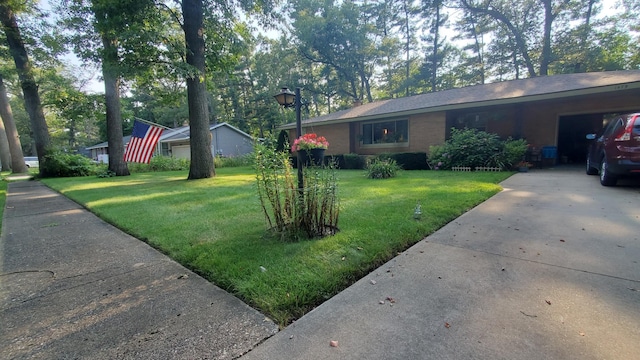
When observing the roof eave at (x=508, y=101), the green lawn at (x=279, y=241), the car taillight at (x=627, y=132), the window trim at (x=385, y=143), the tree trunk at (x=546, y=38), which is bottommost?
the green lawn at (x=279, y=241)

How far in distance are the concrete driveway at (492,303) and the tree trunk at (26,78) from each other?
19.8 m

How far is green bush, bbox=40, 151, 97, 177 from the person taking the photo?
15016mm

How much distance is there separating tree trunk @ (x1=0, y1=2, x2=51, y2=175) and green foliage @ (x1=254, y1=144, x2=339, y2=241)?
18058 millimetres

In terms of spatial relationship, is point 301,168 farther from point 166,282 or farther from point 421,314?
point 421,314

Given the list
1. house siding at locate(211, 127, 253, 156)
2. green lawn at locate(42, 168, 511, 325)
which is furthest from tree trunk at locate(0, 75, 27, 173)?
green lawn at locate(42, 168, 511, 325)

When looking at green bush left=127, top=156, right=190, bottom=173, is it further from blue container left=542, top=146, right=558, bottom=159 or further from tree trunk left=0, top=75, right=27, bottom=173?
blue container left=542, top=146, right=558, bottom=159

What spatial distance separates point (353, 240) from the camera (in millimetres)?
3256

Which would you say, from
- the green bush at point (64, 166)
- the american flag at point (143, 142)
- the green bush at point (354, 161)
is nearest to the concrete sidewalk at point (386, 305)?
the american flag at point (143, 142)

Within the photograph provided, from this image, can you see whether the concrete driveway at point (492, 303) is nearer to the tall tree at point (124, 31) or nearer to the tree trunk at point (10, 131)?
the tall tree at point (124, 31)

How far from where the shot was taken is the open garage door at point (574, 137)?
40.4 ft

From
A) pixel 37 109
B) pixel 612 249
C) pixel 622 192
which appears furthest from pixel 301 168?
pixel 37 109

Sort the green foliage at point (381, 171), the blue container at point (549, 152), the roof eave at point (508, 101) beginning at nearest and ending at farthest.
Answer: the roof eave at point (508, 101), the green foliage at point (381, 171), the blue container at point (549, 152)

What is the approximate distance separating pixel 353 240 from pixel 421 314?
4.52ft

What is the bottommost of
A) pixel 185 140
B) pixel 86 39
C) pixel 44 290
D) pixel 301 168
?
pixel 44 290
